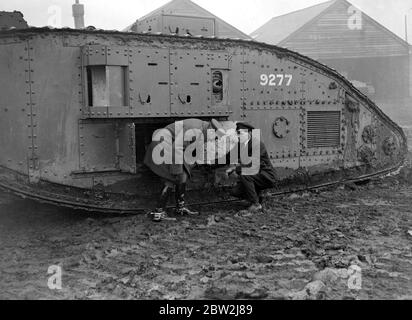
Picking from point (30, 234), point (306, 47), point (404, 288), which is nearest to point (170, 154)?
point (30, 234)

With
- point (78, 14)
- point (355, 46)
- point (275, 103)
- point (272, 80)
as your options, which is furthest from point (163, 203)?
point (355, 46)

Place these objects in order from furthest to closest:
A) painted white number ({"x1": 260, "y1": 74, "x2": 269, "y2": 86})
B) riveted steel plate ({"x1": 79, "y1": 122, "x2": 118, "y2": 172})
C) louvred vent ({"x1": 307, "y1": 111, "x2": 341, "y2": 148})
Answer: louvred vent ({"x1": 307, "y1": 111, "x2": 341, "y2": 148})
painted white number ({"x1": 260, "y1": 74, "x2": 269, "y2": 86})
riveted steel plate ({"x1": 79, "y1": 122, "x2": 118, "y2": 172})

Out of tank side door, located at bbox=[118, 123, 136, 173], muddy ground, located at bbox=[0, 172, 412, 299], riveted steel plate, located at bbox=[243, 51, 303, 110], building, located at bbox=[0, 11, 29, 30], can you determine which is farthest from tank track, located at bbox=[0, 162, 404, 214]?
building, located at bbox=[0, 11, 29, 30]

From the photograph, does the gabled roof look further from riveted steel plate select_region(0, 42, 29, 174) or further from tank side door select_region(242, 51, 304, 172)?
riveted steel plate select_region(0, 42, 29, 174)

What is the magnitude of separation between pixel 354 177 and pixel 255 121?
95.5 inches

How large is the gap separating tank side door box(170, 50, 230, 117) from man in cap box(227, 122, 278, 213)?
18.6 inches

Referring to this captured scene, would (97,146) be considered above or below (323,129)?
below

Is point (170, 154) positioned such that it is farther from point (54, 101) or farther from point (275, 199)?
point (275, 199)

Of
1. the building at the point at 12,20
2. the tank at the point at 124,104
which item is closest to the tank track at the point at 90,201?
the tank at the point at 124,104

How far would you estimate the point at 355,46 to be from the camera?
28547 mm

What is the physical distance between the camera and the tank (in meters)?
6.08

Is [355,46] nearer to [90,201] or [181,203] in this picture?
[181,203]

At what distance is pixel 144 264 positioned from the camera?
16.5ft

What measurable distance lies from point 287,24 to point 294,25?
5.06 feet
